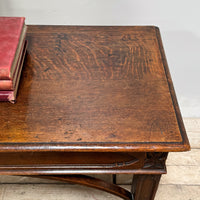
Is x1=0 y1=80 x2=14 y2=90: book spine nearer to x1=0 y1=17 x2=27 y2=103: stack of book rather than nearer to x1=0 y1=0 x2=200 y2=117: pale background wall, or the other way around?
x1=0 y1=17 x2=27 y2=103: stack of book

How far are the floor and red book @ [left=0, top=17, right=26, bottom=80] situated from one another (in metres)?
0.58

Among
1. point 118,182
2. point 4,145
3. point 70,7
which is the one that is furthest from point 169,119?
point 70,7

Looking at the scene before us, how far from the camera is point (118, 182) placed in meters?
1.19

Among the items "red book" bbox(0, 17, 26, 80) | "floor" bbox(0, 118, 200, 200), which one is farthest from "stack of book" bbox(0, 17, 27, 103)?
"floor" bbox(0, 118, 200, 200)

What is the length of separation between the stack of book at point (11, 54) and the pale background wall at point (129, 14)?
1.43 ft

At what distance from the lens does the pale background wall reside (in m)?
1.26

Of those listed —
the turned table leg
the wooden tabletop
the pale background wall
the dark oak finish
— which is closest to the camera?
the wooden tabletop

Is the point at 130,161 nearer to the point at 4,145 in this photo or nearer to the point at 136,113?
the point at 136,113

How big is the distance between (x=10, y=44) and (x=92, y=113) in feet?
0.91

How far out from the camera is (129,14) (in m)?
1.29

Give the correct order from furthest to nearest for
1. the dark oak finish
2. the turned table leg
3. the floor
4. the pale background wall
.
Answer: the pale background wall → the floor → the dark oak finish → the turned table leg

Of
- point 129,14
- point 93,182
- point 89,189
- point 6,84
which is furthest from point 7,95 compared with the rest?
point 129,14

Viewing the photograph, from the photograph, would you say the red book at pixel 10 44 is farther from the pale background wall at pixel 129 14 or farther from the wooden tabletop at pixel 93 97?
the pale background wall at pixel 129 14

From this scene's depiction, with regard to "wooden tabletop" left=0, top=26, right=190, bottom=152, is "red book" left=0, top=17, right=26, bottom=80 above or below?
above
